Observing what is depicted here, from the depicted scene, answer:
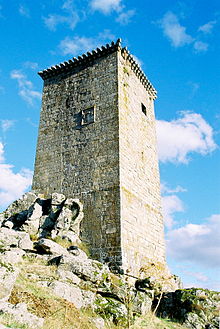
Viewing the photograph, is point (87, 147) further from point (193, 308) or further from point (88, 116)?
point (193, 308)

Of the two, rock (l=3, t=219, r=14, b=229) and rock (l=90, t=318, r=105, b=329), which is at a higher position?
rock (l=3, t=219, r=14, b=229)

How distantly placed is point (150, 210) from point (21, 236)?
5.96 meters

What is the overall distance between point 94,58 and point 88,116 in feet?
9.52

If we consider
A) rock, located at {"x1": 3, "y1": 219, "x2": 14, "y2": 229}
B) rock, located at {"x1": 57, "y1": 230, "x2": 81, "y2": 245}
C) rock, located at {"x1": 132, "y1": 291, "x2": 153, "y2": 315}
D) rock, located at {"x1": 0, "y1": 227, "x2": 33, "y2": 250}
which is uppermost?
rock, located at {"x1": 3, "y1": 219, "x2": 14, "y2": 229}

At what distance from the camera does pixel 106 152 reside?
12492mm

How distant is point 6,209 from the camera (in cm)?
1323

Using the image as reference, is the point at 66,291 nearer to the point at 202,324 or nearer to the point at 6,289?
the point at 6,289

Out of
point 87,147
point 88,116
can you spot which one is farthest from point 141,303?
point 88,116

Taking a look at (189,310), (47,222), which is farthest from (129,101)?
(189,310)

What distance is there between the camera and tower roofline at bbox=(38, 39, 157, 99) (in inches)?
557

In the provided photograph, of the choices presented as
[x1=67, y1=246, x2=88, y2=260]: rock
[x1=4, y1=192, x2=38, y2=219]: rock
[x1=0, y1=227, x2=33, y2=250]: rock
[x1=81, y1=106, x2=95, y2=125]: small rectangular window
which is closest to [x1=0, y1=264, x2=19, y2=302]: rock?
[x1=0, y1=227, x2=33, y2=250]: rock

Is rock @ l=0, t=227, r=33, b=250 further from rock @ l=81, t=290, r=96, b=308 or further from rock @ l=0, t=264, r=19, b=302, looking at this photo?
rock @ l=0, t=264, r=19, b=302

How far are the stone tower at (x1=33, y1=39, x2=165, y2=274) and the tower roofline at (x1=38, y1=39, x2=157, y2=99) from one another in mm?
42

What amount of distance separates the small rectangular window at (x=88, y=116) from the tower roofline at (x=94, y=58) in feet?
8.32
